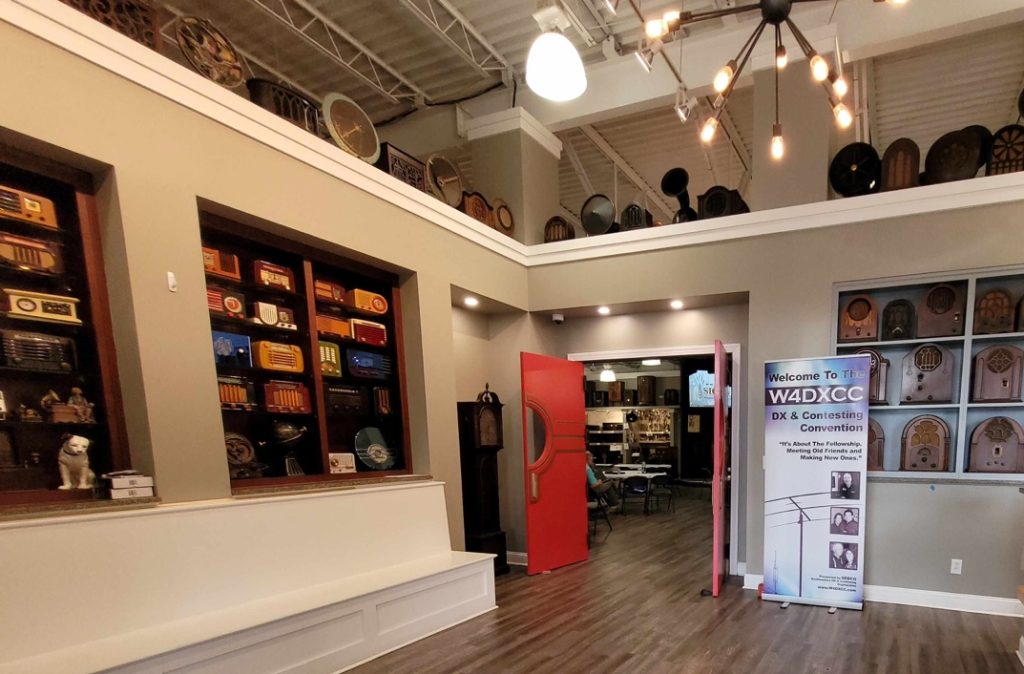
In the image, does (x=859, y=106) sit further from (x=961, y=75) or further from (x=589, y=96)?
(x=589, y=96)

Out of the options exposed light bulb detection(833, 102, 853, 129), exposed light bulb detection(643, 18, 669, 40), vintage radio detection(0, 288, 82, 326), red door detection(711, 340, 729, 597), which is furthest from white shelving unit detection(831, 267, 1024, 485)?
vintage radio detection(0, 288, 82, 326)

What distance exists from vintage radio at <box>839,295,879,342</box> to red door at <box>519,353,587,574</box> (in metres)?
2.64

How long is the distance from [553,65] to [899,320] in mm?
3985

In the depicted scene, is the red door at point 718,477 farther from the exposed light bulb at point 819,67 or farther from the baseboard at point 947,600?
the exposed light bulb at point 819,67

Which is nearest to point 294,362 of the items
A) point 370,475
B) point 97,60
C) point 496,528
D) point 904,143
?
point 370,475

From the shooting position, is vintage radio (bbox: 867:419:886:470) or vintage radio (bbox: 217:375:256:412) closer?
vintage radio (bbox: 217:375:256:412)

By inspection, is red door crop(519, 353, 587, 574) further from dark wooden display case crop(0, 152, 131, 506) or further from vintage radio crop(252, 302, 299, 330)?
dark wooden display case crop(0, 152, 131, 506)

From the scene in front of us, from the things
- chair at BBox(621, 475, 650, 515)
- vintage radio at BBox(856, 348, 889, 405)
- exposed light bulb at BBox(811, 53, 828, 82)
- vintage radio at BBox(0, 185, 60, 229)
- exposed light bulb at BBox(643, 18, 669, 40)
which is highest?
exposed light bulb at BBox(643, 18, 669, 40)

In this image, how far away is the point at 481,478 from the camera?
543 centimetres

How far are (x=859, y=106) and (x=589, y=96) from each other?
329 centimetres

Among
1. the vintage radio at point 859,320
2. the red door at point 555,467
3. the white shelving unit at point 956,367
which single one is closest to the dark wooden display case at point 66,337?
the red door at point 555,467

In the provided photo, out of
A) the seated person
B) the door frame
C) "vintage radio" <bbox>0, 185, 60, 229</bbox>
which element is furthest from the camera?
the seated person

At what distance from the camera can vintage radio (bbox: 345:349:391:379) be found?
172 inches

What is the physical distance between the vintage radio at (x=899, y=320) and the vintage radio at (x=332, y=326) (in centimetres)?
467
